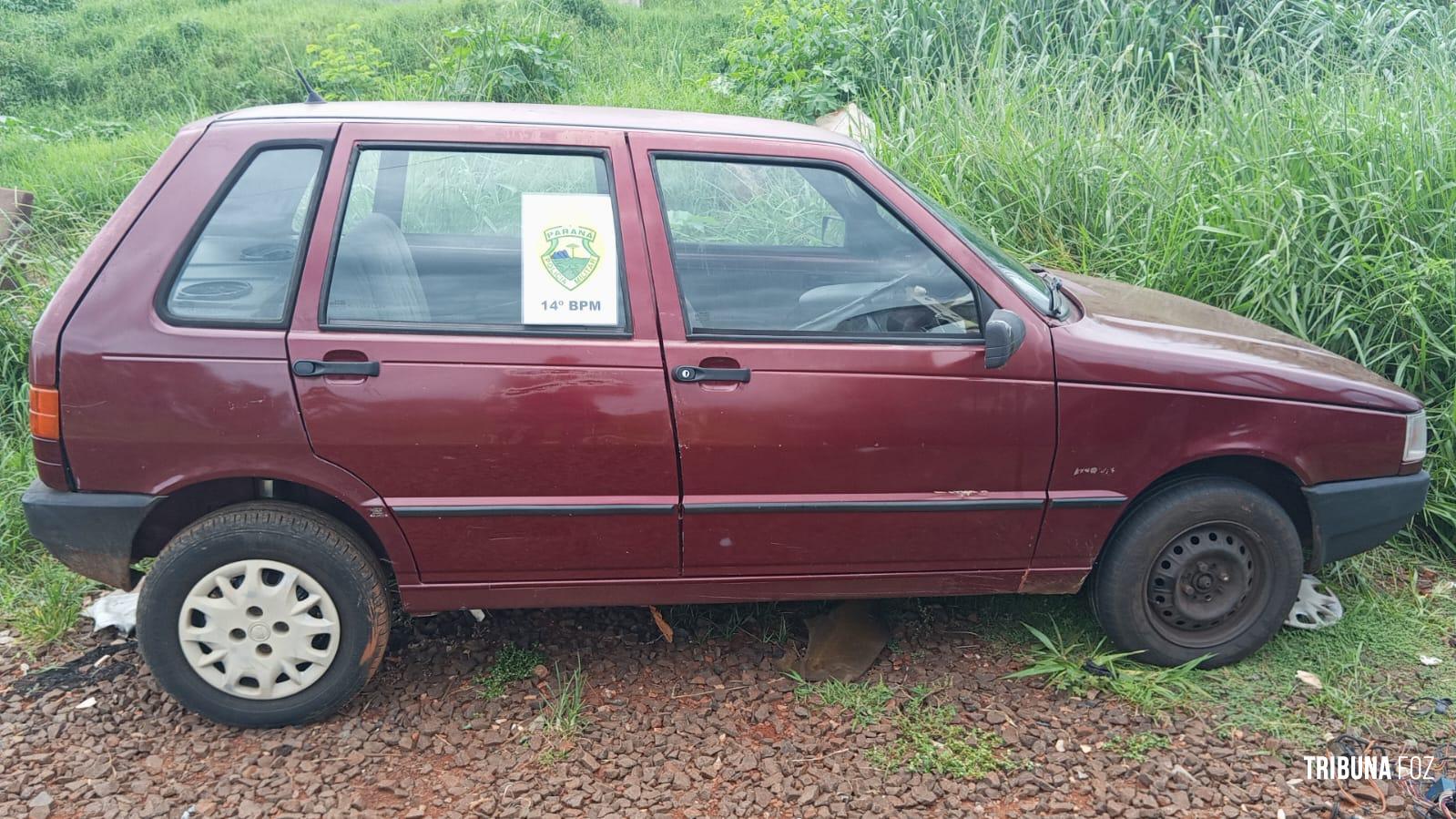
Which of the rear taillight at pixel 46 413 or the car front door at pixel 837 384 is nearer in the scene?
the rear taillight at pixel 46 413

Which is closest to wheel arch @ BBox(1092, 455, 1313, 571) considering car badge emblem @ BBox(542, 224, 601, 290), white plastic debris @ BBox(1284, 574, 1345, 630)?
white plastic debris @ BBox(1284, 574, 1345, 630)

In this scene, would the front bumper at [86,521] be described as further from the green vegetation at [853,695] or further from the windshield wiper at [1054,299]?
the windshield wiper at [1054,299]

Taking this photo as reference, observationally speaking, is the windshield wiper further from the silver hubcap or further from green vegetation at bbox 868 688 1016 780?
the silver hubcap

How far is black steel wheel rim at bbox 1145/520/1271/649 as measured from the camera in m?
3.29

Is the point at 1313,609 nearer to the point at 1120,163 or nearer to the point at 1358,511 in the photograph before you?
the point at 1358,511

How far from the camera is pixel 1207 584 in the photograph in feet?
10.9

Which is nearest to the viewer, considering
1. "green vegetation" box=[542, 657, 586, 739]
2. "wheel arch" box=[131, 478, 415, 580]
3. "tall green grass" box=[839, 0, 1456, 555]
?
"wheel arch" box=[131, 478, 415, 580]

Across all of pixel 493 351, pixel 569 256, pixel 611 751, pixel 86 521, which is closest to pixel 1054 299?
pixel 569 256

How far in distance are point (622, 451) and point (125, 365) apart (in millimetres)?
1365

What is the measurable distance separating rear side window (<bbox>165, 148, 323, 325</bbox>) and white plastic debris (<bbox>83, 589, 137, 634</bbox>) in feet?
4.53

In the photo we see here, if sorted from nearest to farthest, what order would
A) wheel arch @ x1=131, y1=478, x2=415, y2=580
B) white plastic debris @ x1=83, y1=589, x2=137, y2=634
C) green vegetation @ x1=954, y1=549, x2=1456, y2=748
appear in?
wheel arch @ x1=131, y1=478, x2=415, y2=580, green vegetation @ x1=954, y1=549, x2=1456, y2=748, white plastic debris @ x1=83, y1=589, x2=137, y2=634

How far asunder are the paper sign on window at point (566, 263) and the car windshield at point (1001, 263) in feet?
3.08

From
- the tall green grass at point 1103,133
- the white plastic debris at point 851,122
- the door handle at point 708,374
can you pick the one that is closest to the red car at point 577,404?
the door handle at point 708,374

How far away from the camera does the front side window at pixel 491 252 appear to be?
2.87 metres
